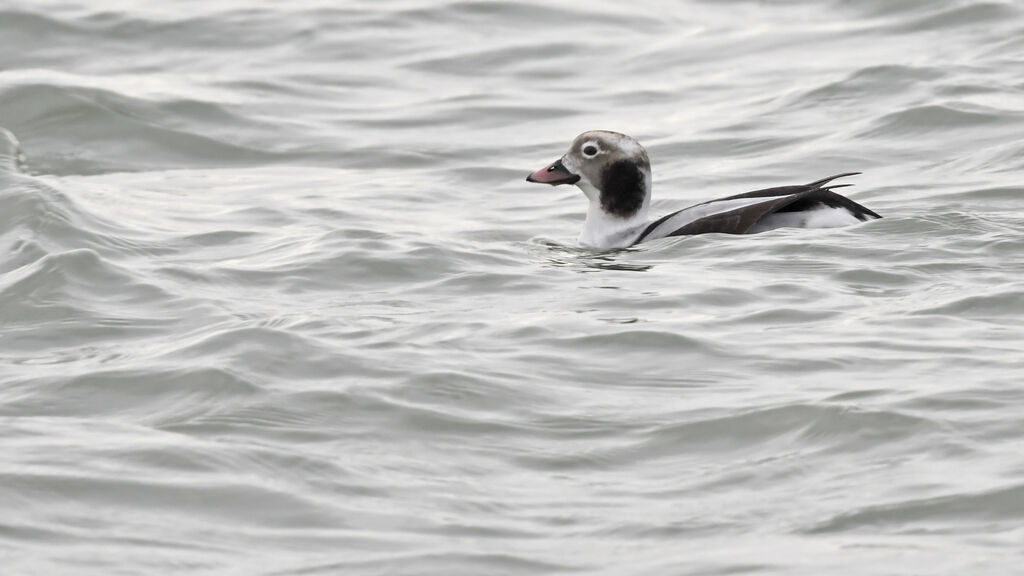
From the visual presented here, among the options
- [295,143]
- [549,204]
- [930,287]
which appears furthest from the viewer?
[295,143]

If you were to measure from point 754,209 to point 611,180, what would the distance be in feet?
4.01

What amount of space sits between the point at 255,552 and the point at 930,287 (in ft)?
14.4

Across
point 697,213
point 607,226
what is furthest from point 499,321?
point 607,226

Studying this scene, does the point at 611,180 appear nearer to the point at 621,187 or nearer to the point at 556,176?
the point at 621,187

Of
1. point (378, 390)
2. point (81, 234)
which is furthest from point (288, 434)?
point (81, 234)

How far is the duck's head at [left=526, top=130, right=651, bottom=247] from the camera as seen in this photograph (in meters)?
10.8

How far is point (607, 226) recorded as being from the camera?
1086 cm

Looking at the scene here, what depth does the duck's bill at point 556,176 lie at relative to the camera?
11000mm

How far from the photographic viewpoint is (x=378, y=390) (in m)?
7.29

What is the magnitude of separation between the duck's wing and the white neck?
39 cm

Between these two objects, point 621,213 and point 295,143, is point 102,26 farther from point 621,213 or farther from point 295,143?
point 621,213

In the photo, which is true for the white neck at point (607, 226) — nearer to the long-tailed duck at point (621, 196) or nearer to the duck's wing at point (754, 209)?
the long-tailed duck at point (621, 196)

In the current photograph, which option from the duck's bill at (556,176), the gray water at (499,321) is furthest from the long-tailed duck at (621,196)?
the gray water at (499,321)

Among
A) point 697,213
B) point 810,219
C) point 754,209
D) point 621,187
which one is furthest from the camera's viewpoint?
point 621,187
